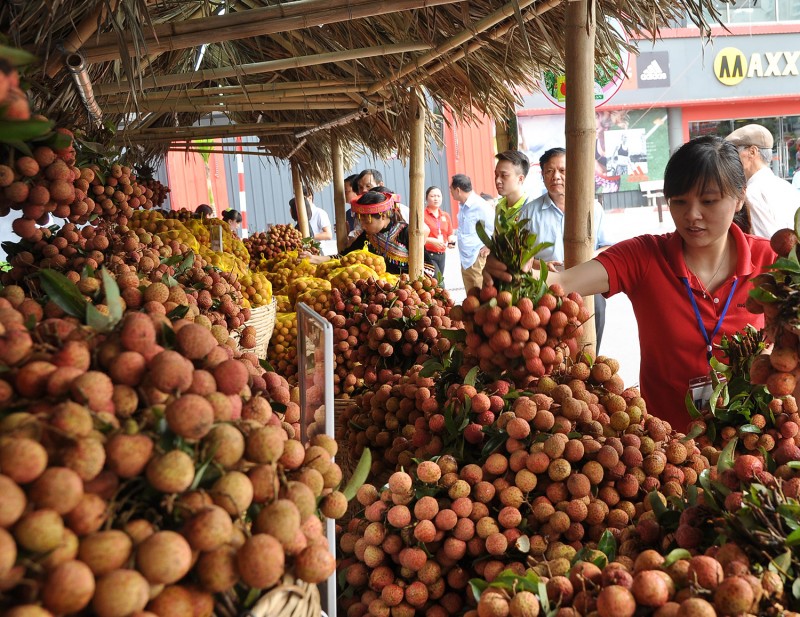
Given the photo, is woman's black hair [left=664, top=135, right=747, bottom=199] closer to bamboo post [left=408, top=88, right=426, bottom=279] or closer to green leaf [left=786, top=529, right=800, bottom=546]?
green leaf [left=786, top=529, right=800, bottom=546]

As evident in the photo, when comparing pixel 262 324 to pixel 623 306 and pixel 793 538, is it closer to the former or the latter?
pixel 793 538

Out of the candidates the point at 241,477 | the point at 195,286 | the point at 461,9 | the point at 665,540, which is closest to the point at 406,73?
the point at 461,9

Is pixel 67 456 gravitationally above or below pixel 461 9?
below

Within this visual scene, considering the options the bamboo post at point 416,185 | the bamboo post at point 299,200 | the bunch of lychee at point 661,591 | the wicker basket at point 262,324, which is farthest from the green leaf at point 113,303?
the bamboo post at point 299,200

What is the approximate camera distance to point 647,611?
0.89m

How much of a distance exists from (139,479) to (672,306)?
5.56 feet

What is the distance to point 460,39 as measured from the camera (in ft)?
8.18

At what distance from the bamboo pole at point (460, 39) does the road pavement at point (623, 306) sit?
5.98 feet

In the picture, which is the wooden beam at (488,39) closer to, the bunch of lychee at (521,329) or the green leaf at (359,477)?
the bunch of lychee at (521,329)

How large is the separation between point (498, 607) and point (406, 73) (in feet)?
8.13

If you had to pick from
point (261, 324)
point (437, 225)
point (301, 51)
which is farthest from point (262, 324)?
point (437, 225)

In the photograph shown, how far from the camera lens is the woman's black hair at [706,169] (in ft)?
5.82

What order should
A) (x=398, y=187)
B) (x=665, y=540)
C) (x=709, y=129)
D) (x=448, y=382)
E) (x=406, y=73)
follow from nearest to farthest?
(x=665, y=540) → (x=448, y=382) → (x=406, y=73) → (x=709, y=129) → (x=398, y=187)

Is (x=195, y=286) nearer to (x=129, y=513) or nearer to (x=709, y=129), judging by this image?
(x=129, y=513)
